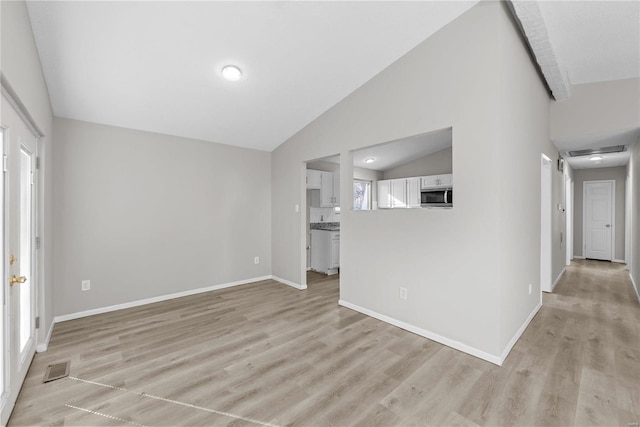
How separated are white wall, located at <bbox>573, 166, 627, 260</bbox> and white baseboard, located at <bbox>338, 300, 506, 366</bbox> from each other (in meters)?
7.14

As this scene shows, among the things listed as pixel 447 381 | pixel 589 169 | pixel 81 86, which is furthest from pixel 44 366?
pixel 589 169

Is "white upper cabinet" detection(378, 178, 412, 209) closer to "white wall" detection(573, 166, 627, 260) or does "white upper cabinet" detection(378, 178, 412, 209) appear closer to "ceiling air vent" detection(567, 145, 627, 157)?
"ceiling air vent" detection(567, 145, 627, 157)

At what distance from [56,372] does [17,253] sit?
1036 mm

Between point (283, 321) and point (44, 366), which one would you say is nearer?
point (44, 366)

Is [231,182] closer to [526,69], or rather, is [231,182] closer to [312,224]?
[312,224]

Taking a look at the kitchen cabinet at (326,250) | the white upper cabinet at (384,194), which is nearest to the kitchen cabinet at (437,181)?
the white upper cabinet at (384,194)

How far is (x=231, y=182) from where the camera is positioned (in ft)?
15.4

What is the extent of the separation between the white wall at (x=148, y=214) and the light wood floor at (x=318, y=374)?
533 millimetres

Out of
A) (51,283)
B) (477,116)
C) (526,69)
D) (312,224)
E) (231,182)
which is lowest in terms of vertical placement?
(51,283)

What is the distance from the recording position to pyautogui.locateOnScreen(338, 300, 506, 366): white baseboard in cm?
244

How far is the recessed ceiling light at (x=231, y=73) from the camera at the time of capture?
9.43 ft

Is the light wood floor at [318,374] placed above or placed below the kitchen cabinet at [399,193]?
below

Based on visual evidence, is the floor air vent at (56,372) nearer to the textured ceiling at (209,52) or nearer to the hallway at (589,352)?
the textured ceiling at (209,52)

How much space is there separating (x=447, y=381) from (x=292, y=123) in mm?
3523
